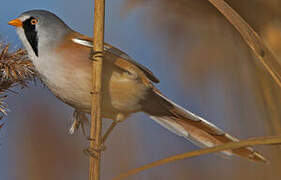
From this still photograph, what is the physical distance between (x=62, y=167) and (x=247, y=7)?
1.75 m

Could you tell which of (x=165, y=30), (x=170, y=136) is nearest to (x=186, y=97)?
(x=170, y=136)

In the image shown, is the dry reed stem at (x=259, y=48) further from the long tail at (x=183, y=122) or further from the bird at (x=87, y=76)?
the long tail at (x=183, y=122)

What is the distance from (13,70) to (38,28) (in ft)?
0.69

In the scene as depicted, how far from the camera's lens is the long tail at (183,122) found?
6.09ft

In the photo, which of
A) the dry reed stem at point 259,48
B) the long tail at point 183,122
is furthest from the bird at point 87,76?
the dry reed stem at point 259,48

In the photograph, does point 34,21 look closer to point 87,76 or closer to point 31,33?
point 31,33

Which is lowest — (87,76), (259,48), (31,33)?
(259,48)

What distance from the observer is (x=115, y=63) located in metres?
1.78

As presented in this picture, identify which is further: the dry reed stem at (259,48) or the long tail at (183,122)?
the long tail at (183,122)

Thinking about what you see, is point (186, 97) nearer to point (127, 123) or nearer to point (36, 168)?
point (127, 123)

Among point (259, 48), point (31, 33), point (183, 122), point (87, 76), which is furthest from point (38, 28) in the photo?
point (259, 48)

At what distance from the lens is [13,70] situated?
1748 mm

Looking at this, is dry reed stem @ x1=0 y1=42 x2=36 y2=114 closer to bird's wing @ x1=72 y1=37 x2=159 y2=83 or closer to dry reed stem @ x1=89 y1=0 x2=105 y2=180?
bird's wing @ x1=72 y1=37 x2=159 y2=83

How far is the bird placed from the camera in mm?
1681
